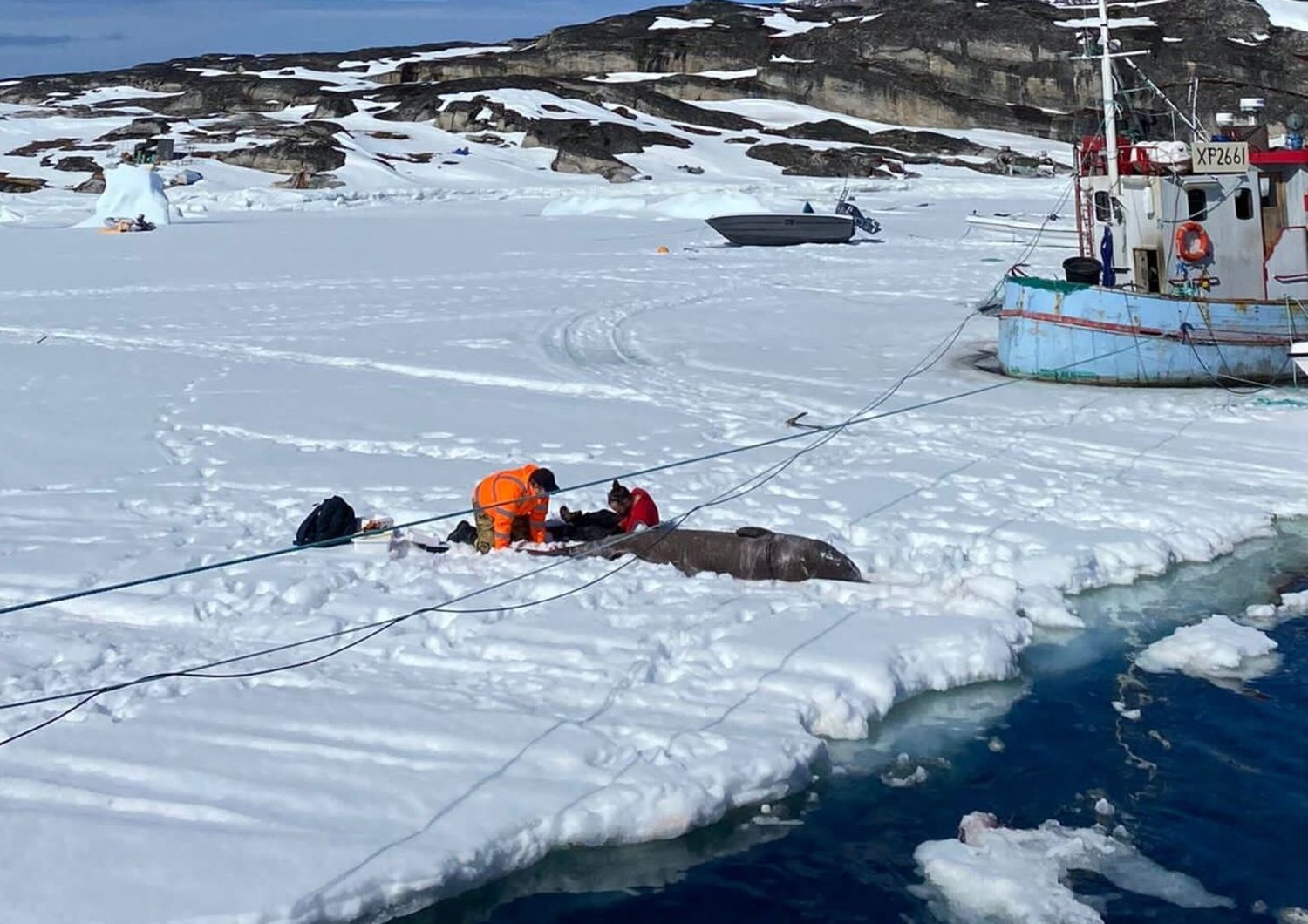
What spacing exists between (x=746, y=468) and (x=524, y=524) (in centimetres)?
308

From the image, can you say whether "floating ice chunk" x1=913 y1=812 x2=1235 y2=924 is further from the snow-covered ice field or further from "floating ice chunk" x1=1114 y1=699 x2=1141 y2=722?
"floating ice chunk" x1=1114 y1=699 x2=1141 y2=722

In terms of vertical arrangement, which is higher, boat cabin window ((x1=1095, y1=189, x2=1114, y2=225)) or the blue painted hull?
boat cabin window ((x1=1095, y1=189, x2=1114, y2=225))

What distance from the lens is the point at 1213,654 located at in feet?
26.7

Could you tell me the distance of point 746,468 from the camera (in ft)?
41.2

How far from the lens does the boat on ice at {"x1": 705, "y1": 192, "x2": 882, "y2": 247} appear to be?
107 feet

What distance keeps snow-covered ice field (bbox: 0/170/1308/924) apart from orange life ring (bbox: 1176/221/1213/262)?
1.79 meters

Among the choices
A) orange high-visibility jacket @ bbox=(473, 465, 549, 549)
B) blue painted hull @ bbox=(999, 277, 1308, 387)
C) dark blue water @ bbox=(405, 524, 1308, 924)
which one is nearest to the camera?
dark blue water @ bbox=(405, 524, 1308, 924)

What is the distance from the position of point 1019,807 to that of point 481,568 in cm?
437

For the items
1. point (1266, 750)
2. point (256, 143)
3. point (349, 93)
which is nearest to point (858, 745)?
point (1266, 750)

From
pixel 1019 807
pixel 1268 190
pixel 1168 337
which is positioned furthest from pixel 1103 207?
pixel 1019 807

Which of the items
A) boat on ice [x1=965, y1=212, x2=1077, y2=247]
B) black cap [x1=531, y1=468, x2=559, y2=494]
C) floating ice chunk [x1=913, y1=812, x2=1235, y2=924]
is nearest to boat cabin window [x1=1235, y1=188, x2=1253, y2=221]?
black cap [x1=531, y1=468, x2=559, y2=494]

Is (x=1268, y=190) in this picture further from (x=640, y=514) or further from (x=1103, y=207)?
(x=640, y=514)

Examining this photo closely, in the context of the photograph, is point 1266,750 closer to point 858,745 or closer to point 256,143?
point 858,745

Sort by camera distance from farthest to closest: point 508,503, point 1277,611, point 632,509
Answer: point 632,509 → point 508,503 → point 1277,611
